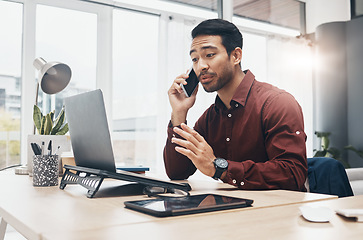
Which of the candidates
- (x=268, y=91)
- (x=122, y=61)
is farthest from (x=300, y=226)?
(x=122, y=61)

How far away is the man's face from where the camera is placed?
1.65m

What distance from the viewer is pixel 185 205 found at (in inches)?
31.0

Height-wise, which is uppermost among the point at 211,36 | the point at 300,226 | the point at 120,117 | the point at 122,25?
the point at 122,25

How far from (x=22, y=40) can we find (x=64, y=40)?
0.38 m

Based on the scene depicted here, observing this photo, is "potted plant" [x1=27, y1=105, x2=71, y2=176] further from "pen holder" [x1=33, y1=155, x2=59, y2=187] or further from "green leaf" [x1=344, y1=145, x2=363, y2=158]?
"green leaf" [x1=344, y1=145, x2=363, y2=158]

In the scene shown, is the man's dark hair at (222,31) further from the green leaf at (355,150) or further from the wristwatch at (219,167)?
the green leaf at (355,150)

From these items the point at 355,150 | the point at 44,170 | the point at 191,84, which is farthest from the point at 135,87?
the point at 44,170

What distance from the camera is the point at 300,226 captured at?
2.17 ft

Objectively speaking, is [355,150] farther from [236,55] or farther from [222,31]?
[222,31]

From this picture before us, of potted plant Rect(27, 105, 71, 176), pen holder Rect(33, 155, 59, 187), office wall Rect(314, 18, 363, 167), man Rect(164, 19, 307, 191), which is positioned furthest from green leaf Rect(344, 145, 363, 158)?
pen holder Rect(33, 155, 59, 187)

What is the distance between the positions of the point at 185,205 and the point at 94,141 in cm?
41

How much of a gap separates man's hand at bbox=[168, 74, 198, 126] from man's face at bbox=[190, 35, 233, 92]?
9 centimetres

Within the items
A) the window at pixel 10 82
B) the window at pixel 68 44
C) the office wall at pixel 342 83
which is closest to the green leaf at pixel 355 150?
the office wall at pixel 342 83

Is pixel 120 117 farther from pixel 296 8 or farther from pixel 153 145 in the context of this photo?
pixel 296 8
